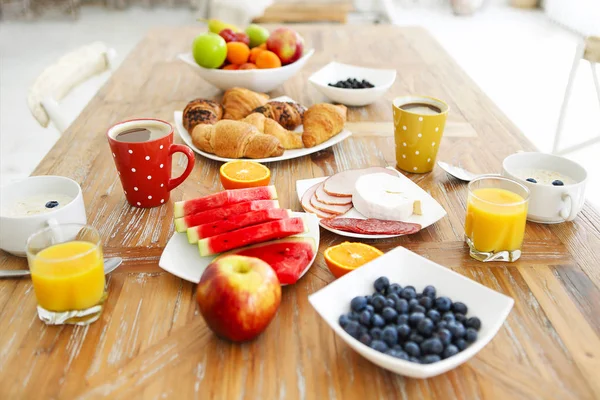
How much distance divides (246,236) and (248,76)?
88 centimetres

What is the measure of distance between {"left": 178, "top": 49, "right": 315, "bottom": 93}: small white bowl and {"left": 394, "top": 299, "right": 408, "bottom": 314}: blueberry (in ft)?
3.56

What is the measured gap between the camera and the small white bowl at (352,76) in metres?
1.70

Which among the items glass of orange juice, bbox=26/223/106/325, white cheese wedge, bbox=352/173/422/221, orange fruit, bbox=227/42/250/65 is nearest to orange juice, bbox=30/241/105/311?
glass of orange juice, bbox=26/223/106/325

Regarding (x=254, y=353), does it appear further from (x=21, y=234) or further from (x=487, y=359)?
(x=21, y=234)

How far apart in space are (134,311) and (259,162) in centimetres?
58

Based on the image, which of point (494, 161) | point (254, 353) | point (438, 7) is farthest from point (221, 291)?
point (438, 7)

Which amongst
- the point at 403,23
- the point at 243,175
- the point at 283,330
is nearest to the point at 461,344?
the point at 283,330

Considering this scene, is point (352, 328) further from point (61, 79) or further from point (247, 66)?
point (61, 79)

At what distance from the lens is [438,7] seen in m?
7.23

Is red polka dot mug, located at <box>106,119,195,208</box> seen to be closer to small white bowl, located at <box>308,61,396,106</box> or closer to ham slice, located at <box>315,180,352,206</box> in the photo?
ham slice, located at <box>315,180,352,206</box>

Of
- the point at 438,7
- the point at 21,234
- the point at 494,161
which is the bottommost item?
the point at 438,7

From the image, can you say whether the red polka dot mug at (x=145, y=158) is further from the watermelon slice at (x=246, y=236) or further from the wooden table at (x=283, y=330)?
the watermelon slice at (x=246, y=236)

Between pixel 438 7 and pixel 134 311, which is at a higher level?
pixel 134 311

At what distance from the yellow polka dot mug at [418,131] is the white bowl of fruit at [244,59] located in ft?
1.78
